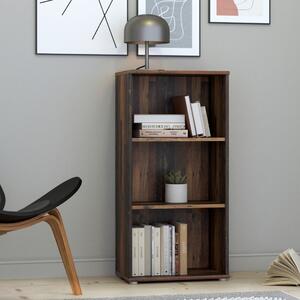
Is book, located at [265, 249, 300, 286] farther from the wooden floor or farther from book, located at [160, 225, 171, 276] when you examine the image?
book, located at [160, 225, 171, 276]

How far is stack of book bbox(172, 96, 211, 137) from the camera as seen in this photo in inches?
185

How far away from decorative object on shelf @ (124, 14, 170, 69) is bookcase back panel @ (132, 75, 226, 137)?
30 centimetres

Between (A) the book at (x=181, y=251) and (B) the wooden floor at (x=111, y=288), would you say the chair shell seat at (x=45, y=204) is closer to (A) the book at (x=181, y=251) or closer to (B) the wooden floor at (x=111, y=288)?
(B) the wooden floor at (x=111, y=288)

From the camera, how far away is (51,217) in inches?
167

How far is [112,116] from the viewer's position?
4898 millimetres

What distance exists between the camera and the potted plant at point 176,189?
473 cm

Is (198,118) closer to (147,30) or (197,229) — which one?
(147,30)

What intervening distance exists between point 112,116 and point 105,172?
0.33 meters

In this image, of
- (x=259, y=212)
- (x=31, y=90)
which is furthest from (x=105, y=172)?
(x=259, y=212)

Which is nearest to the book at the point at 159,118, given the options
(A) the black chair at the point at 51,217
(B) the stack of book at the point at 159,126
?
(B) the stack of book at the point at 159,126

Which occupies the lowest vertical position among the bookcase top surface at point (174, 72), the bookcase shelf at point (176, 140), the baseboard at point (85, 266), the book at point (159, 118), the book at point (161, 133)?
the baseboard at point (85, 266)

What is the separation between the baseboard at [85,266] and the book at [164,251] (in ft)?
1.16

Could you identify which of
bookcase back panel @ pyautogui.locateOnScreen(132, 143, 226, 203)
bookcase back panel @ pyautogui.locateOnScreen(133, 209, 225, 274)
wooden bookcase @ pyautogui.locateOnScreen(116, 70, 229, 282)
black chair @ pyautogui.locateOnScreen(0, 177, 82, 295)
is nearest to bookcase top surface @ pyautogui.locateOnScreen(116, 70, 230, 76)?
wooden bookcase @ pyautogui.locateOnScreen(116, 70, 229, 282)

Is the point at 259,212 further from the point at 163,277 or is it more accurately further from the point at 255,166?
the point at 163,277
